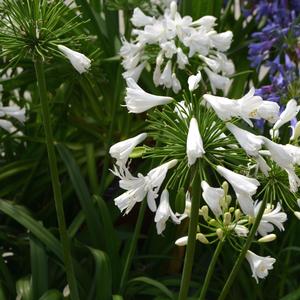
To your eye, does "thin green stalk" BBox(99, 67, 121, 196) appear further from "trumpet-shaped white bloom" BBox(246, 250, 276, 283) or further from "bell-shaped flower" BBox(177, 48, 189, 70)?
"trumpet-shaped white bloom" BBox(246, 250, 276, 283)

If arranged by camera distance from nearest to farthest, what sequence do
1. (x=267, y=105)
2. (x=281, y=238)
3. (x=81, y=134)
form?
(x=267, y=105), (x=281, y=238), (x=81, y=134)

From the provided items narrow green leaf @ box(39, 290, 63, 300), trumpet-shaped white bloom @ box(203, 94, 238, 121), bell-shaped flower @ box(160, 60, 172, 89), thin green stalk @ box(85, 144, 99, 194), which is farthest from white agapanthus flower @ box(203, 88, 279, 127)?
thin green stalk @ box(85, 144, 99, 194)

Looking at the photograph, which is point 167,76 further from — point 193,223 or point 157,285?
point 193,223

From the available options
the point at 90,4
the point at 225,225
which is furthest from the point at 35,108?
the point at 225,225

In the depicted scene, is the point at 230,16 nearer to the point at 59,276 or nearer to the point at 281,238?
the point at 281,238

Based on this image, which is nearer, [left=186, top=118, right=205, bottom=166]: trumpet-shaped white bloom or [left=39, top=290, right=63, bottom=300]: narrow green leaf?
[left=186, top=118, right=205, bottom=166]: trumpet-shaped white bloom

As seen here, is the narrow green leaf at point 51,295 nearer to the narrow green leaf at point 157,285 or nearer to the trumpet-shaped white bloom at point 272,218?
the narrow green leaf at point 157,285

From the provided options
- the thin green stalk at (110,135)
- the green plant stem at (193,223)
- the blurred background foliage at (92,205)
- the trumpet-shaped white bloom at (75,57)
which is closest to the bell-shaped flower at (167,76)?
the blurred background foliage at (92,205)
